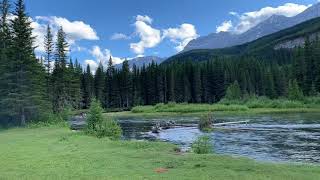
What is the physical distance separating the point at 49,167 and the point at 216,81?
145m

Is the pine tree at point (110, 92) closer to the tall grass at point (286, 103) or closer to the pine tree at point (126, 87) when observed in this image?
the pine tree at point (126, 87)

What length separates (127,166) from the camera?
84.8 ft

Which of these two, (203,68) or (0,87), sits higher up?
(203,68)

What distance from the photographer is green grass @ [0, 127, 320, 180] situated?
22.8m

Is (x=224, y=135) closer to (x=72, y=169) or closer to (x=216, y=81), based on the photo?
(x=72, y=169)

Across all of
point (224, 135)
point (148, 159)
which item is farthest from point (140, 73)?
point (148, 159)

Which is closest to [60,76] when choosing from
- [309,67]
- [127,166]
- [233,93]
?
[233,93]

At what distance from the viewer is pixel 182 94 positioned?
168500 millimetres

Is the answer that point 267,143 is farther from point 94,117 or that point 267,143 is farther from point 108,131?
point 94,117

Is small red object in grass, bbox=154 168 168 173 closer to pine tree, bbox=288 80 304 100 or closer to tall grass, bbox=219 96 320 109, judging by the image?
tall grass, bbox=219 96 320 109

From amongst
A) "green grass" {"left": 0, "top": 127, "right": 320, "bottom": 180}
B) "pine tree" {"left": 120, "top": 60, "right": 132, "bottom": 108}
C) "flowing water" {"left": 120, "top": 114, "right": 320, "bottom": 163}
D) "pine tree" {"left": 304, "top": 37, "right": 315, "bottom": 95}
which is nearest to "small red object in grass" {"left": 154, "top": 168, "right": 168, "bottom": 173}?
"green grass" {"left": 0, "top": 127, "right": 320, "bottom": 180}

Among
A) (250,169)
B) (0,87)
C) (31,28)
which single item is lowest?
(250,169)

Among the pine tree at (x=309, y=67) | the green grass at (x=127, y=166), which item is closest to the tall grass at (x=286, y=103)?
the pine tree at (x=309, y=67)

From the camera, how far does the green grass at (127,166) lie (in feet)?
74.9
